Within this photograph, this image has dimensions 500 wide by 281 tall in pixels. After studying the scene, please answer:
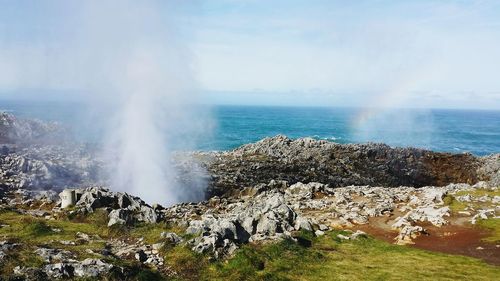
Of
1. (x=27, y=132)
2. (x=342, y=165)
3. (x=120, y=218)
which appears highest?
(x=120, y=218)

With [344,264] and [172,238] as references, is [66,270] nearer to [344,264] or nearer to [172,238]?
[172,238]

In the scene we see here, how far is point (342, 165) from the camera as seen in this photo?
7431 centimetres

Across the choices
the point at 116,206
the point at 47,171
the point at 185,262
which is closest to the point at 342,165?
the point at 116,206

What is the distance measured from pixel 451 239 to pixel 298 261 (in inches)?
565

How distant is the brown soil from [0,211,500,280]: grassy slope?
7.65 ft

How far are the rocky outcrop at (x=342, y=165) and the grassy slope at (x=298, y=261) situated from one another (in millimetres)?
28934

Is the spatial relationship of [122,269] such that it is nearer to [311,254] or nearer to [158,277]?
[158,277]

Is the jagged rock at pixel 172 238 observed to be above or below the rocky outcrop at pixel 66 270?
below

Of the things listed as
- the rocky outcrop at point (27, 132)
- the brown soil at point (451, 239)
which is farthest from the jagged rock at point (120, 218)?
the rocky outcrop at point (27, 132)

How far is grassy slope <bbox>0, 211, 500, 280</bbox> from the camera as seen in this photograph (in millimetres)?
22891

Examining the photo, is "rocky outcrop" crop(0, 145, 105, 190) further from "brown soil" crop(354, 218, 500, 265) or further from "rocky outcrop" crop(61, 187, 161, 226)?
"brown soil" crop(354, 218, 500, 265)

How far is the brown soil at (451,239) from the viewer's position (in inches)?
1140

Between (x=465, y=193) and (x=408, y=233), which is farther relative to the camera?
(x=465, y=193)

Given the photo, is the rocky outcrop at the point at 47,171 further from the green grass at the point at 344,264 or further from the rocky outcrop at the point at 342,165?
the green grass at the point at 344,264
